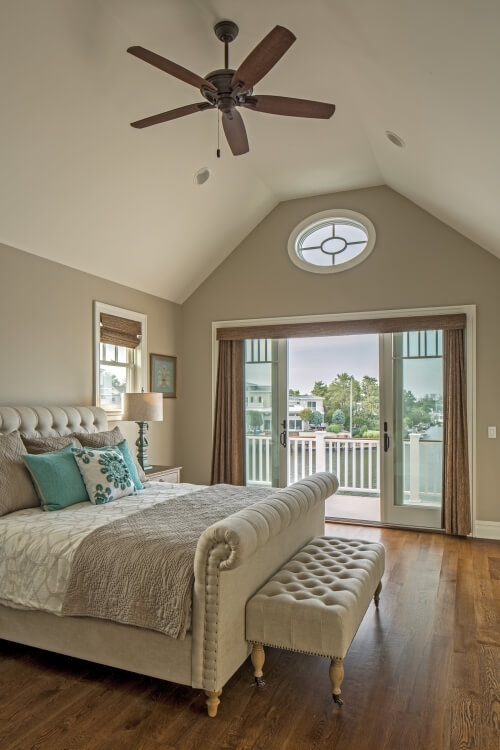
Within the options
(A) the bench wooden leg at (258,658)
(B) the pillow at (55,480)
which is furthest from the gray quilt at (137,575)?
(B) the pillow at (55,480)

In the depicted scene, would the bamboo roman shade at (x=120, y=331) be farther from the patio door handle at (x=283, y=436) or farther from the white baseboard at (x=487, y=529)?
the white baseboard at (x=487, y=529)

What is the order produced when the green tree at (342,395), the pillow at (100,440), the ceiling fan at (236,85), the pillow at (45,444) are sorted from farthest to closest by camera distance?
the green tree at (342,395) < the pillow at (100,440) < the pillow at (45,444) < the ceiling fan at (236,85)

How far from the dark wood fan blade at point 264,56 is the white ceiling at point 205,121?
Result: 1.68 ft

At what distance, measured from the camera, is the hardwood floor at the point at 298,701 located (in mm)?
2057

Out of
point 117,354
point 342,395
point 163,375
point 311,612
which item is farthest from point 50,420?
point 342,395

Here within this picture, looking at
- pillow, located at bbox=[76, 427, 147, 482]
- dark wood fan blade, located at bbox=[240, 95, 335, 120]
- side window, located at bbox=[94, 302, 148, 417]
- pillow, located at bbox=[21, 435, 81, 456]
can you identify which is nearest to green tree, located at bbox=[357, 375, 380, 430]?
side window, located at bbox=[94, 302, 148, 417]

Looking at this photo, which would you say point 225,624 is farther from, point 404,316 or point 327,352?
point 327,352

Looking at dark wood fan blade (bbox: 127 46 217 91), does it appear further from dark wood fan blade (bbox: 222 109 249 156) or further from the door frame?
the door frame

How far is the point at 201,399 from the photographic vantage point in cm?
621

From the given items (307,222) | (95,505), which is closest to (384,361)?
(307,222)

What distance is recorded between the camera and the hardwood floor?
2057 mm

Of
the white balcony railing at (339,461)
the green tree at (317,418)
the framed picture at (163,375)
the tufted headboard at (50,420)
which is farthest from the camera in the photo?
the green tree at (317,418)

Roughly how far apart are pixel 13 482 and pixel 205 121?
3063mm

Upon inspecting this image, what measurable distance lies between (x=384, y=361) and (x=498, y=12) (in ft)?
12.1
